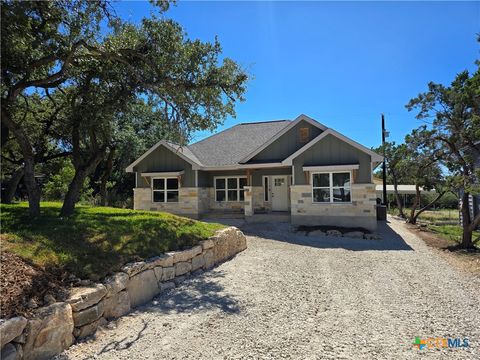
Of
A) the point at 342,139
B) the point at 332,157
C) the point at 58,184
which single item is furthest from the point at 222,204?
the point at 58,184

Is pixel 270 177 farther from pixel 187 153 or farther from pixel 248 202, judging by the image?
pixel 187 153

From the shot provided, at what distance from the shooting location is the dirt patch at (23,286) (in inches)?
143

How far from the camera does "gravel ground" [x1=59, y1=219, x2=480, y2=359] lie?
13.0ft

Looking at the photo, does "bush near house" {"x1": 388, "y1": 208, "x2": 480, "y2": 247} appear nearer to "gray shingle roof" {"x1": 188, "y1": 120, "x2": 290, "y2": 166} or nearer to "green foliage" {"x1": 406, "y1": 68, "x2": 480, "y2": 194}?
"green foliage" {"x1": 406, "y1": 68, "x2": 480, "y2": 194}

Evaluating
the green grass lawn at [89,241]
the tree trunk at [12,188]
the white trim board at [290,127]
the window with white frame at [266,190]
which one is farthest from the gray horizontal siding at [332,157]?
the tree trunk at [12,188]

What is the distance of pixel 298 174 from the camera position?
15672 mm

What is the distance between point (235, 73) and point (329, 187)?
26.7 ft

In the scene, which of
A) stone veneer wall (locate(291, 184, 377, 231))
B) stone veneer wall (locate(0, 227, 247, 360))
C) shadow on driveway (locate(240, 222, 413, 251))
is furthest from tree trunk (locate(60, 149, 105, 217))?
stone veneer wall (locate(291, 184, 377, 231))

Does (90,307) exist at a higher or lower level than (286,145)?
lower

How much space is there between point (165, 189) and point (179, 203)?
128 cm

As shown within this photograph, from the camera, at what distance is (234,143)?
21.3 metres

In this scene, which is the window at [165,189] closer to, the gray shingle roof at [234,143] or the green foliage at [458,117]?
the gray shingle roof at [234,143]

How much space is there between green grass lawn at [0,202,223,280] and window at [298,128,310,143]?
33.5ft

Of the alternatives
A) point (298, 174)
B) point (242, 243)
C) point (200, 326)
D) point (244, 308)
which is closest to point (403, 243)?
point (298, 174)
